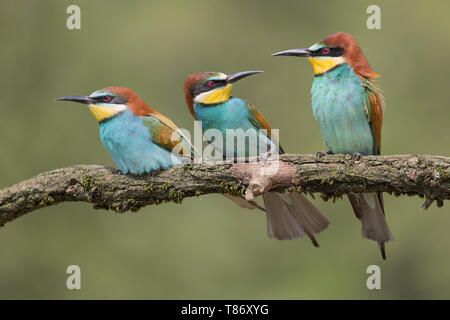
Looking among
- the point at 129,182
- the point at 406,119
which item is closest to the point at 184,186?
the point at 129,182

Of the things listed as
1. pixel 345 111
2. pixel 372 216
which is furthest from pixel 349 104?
pixel 372 216

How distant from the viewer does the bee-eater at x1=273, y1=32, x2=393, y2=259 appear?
11.4ft

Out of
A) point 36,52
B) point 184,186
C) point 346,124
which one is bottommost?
point 184,186

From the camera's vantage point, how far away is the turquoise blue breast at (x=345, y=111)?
3504 mm

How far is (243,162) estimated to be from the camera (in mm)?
3293

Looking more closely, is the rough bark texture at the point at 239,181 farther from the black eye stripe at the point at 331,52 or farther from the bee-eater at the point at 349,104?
→ the black eye stripe at the point at 331,52

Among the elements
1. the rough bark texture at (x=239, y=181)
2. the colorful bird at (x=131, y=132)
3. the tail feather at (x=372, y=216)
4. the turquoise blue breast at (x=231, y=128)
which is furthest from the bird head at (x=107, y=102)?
the tail feather at (x=372, y=216)

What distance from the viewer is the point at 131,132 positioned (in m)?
3.55

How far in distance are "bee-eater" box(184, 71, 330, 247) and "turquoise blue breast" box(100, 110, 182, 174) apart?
1.10 feet

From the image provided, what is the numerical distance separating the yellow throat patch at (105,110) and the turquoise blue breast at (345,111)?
43.2 inches

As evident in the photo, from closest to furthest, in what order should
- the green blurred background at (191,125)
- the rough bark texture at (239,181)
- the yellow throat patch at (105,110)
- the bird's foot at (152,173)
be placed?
the rough bark texture at (239,181) → the bird's foot at (152,173) → the yellow throat patch at (105,110) → the green blurred background at (191,125)

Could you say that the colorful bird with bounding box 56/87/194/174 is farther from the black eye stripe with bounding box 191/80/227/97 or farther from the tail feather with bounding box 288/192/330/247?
the tail feather with bounding box 288/192/330/247

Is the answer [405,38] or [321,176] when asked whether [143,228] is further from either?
[321,176]

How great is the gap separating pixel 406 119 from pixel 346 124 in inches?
144
